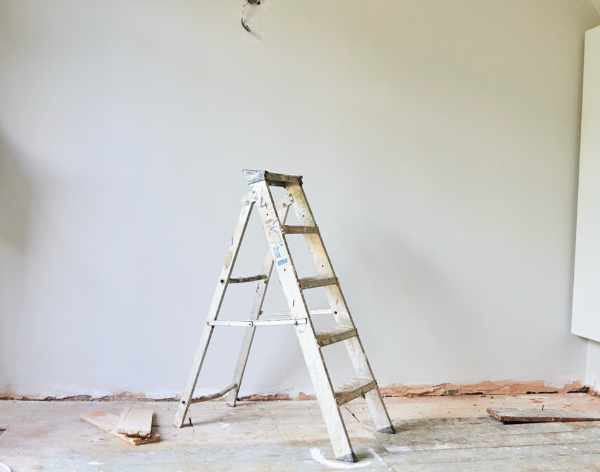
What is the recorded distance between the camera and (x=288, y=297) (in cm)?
215

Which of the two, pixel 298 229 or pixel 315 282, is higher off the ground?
pixel 298 229

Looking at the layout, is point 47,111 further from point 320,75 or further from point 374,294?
point 374,294

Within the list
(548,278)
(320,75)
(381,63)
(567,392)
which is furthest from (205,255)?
(567,392)

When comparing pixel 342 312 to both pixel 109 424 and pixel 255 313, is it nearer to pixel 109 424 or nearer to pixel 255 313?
pixel 255 313

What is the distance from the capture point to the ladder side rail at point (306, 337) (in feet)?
6.64

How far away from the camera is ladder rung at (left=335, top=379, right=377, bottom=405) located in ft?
6.80

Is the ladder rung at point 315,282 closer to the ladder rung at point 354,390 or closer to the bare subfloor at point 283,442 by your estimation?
the ladder rung at point 354,390

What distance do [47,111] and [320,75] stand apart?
1.30 meters

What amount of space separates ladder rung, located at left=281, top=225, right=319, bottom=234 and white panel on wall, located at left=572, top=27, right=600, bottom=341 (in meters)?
1.62

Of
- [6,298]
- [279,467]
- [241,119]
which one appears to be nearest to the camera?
[279,467]

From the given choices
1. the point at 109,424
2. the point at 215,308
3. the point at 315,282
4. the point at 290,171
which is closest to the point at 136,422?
the point at 109,424

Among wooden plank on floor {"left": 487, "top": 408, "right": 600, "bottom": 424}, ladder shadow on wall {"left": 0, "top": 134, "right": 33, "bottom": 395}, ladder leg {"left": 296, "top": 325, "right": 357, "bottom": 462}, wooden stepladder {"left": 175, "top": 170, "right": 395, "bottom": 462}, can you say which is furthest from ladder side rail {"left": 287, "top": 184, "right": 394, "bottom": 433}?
ladder shadow on wall {"left": 0, "top": 134, "right": 33, "bottom": 395}

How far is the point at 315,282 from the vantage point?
2.24 metres

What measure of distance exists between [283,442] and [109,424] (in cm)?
71
